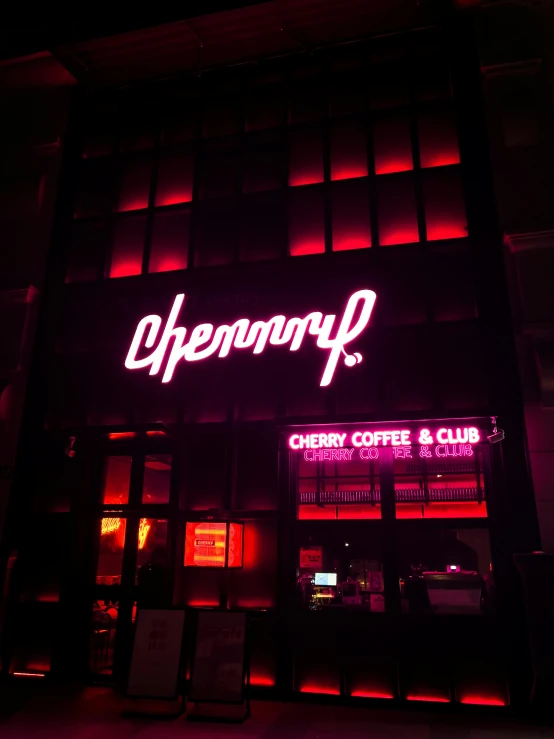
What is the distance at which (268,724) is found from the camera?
685 centimetres

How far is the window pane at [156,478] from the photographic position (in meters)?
9.49

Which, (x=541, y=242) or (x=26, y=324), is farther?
(x=26, y=324)

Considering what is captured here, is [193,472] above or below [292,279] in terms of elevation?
below

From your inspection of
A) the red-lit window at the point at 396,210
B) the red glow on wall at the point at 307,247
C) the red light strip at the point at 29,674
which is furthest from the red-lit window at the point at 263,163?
the red light strip at the point at 29,674

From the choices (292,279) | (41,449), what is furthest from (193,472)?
(292,279)

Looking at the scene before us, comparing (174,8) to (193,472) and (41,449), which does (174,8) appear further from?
(41,449)

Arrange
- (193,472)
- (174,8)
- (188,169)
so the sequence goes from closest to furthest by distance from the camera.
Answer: (174,8)
(193,472)
(188,169)

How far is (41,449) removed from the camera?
10.1 metres

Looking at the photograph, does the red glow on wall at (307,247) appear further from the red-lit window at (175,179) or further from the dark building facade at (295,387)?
the red-lit window at (175,179)

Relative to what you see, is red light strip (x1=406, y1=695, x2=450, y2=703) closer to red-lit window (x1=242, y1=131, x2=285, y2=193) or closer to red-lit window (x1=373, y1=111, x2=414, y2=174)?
red-lit window (x1=373, y1=111, x2=414, y2=174)

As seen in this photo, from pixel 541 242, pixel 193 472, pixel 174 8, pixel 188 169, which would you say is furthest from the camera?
pixel 188 169

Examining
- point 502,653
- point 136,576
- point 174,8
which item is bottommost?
point 502,653

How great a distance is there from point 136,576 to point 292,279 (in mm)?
5807

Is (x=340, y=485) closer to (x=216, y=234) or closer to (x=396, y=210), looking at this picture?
(x=396, y=210)
